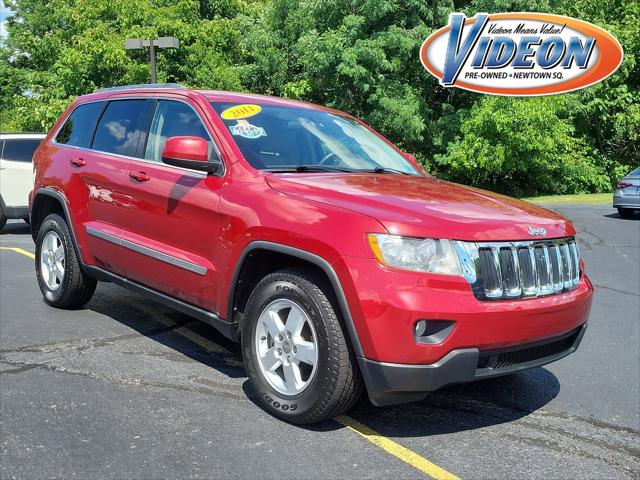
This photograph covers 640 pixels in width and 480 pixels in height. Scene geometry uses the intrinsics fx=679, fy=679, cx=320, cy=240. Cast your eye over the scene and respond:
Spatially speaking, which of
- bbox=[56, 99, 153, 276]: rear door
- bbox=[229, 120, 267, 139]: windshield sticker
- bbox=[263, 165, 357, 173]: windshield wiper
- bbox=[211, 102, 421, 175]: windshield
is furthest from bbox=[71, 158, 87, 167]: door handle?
bbox=[263, 165, 357, 173]: windshield wiper

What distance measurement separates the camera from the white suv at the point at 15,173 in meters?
11.9

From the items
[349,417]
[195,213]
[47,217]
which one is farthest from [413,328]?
[47,217]

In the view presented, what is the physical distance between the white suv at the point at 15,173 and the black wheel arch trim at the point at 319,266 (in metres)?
9.27

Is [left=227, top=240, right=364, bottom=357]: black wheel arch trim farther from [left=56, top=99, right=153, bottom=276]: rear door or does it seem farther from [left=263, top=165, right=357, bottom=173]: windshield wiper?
[left=56, top=99, right=153, bottom=276]: rear door

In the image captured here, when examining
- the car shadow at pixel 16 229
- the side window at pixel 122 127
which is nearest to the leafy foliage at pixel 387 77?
the car shadow at pixel 16 229

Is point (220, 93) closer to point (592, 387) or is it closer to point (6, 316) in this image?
point (6, 316)

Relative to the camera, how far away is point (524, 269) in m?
3.45

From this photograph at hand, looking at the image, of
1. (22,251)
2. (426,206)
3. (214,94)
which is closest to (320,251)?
(426,206)

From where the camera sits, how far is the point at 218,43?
2823 cm

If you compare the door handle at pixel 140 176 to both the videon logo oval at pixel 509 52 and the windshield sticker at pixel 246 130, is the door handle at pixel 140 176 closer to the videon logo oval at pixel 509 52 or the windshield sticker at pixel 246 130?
the windshield sticker at pixel 246 130

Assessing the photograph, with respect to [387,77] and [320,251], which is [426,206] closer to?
[320,251]

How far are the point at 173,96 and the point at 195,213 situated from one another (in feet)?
3.58

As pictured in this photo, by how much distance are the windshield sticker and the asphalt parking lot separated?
1.57m

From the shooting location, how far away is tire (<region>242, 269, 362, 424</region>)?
11.1 feet
